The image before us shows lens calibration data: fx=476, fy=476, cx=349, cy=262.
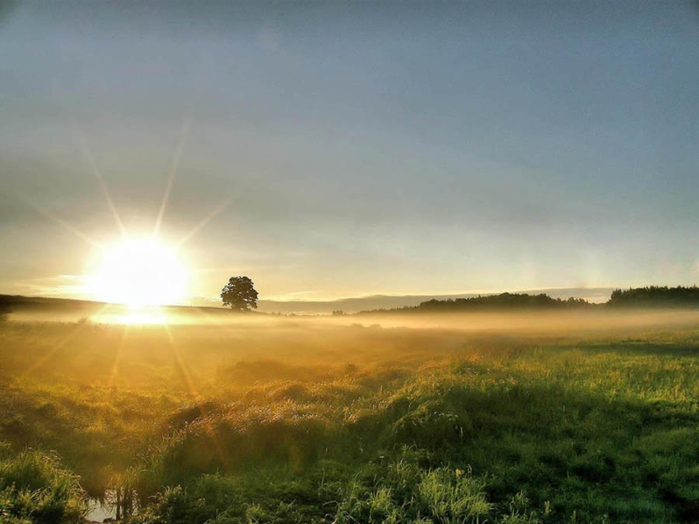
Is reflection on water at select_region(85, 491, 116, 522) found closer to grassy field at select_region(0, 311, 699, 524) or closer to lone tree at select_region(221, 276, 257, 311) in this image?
grassy field at select_region(0, 311, 699, 524)

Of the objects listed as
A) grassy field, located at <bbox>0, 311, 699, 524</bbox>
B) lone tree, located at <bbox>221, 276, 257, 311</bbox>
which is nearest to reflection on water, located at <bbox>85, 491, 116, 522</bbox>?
grassy field, located at <bbox>0, 311, 699, 524</bbox>

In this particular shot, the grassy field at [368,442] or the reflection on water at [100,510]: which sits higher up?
the grassy field at [368,442]

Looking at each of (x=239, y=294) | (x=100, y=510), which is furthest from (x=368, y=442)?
(x=239, y=294)

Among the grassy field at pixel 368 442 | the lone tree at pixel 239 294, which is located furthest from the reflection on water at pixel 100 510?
the lone tree at pixel 239 294

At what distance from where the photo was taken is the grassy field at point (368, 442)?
11.2 meters

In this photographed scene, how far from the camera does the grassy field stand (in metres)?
11.2

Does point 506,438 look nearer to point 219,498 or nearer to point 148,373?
point 219,498

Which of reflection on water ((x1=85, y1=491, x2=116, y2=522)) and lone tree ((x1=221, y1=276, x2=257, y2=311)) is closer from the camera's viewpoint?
reflection on water ((x1=85, y1=491, x2=116, y2=522))

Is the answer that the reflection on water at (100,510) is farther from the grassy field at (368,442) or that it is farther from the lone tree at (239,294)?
the lone tree at (239,294)

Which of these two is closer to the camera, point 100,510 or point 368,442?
point 100,510

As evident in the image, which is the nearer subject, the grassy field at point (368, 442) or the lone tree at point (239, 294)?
the grassy field at point (368, 442)

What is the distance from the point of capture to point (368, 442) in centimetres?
1530

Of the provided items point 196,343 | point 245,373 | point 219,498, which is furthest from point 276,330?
point 219,498

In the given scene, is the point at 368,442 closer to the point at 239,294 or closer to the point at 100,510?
the point at 100,510
